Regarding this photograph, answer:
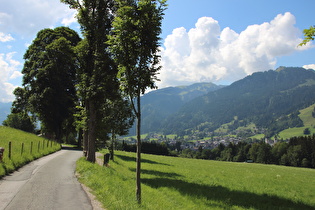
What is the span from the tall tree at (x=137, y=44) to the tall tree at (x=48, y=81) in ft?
116

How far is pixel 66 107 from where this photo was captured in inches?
1982

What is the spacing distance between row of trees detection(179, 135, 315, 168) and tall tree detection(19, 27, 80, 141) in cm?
10389

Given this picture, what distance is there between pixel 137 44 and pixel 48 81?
4111 cm

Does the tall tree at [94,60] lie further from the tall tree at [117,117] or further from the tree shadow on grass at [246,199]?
A: the tree shadow on grass at [246,199]

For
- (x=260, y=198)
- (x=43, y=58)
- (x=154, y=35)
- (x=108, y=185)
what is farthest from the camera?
(x=43, y=58)

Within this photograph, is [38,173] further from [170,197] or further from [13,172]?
[170,197]

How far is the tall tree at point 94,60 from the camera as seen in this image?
25000mm

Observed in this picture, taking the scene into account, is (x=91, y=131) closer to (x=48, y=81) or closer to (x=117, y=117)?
(x=117, y=117)

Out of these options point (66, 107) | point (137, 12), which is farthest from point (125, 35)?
point (66, 107)

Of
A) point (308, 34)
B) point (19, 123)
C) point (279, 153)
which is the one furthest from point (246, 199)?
point (279, 153)

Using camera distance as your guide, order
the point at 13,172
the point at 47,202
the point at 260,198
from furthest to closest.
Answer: the point at 13,172, the point at 260,198, the point at 47,202

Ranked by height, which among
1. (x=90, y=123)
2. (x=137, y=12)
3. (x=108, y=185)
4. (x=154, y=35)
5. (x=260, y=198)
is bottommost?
(x=260, y=198)

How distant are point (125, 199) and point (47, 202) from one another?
351 cm

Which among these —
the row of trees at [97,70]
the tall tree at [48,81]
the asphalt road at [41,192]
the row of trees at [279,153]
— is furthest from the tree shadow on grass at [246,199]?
the row of trees at [279,153]
